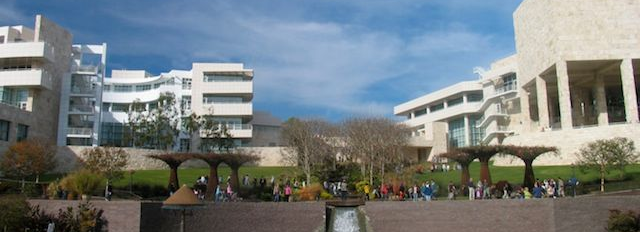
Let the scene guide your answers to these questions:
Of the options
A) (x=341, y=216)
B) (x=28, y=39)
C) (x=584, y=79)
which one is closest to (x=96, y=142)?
(x=28, y=39)

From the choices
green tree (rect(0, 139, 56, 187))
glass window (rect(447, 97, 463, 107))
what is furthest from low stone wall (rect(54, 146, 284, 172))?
glass window (rect(447, 97, 463, 107))

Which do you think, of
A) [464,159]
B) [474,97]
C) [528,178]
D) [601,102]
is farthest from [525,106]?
[528,178]

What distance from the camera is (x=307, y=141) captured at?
54.1 m

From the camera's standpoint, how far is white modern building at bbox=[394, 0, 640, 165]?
52.3m

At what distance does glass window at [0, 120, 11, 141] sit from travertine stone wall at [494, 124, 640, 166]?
48.0 meters

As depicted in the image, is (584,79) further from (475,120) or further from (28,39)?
(28,39)

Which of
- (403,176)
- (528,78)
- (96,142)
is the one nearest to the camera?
(403,176)

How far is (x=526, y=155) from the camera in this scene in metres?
37.0

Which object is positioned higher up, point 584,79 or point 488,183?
point 584,79

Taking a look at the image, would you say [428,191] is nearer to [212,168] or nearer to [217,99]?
[212,168]

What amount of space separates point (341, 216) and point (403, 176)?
478 inches

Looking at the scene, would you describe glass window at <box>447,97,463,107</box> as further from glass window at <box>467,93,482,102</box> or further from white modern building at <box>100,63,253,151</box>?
white modern building at <box>100,63,253,151</box>

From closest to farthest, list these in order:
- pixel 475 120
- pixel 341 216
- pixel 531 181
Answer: pixel 341 216, pixel 531 181, pixel 475 120

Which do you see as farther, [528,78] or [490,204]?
[528,78]
